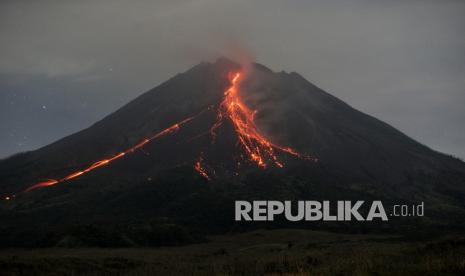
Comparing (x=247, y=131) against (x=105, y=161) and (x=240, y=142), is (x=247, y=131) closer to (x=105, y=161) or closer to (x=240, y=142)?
(x=240, y=142)

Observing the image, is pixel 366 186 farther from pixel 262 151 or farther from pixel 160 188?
pixel 160 188

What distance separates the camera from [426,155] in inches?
6580

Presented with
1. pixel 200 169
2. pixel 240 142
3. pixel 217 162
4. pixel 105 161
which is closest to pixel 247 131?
pixel 240 142

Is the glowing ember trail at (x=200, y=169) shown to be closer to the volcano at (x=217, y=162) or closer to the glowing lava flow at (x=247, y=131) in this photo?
the volcano at (x=217, y=162)

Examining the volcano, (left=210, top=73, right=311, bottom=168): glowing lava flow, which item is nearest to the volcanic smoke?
(left=210, top=73, right=311, bottom=168): glowing lava flow

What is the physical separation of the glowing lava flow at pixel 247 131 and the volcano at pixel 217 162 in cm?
39

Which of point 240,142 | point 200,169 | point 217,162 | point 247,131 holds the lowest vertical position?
point 200,169

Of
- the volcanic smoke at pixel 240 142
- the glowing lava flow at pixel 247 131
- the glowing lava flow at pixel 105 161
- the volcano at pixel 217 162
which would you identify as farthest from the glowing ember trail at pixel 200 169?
the glowing lava flow at pixel 105 161

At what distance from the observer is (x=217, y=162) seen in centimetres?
13600

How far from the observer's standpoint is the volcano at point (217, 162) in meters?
112

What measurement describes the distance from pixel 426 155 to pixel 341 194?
200ft

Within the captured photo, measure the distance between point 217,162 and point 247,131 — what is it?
2121 cm

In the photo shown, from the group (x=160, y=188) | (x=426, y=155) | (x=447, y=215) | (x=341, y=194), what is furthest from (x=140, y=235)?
(x=426, y=155)

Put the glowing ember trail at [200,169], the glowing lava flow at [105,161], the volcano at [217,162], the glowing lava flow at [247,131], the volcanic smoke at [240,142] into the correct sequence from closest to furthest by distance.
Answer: the volcano at [217,162], the glowing ember trail at [200,169], the glowing lava flow at [105,161], the volcanic smoke at [240,142], the glowing lava flow at [247,131]
